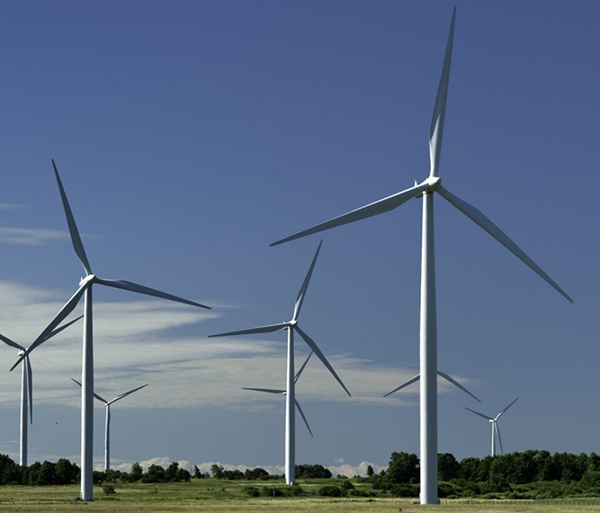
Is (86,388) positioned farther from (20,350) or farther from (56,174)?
(20,350)

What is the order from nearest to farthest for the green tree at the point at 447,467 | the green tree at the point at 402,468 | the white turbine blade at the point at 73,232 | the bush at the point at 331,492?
the white turbine blade at the point at 73,232, the bush at the point at 331,492, the green tree at the point at 402,468, the green tree at the point at 447,467

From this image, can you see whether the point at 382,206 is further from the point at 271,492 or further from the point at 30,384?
the point at 30,384

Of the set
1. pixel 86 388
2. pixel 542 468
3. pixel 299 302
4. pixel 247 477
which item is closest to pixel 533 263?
pixel 86 388

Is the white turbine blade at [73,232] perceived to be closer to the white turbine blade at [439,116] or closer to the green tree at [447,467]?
the white turbine blade at [439,116]

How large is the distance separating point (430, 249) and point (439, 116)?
12431mm

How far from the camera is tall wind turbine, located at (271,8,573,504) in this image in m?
69.2

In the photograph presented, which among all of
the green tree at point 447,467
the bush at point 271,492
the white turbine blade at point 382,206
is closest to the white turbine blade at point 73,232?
the bush at point 271,492

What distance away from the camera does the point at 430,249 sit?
7119 centimetres

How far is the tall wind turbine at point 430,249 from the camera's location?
227ft

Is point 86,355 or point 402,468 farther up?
point 86,355

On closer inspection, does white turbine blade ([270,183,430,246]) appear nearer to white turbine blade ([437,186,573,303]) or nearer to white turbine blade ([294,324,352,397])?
white turbine blade ([437,186,573,303])

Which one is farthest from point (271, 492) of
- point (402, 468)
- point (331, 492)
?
point (402, 468)

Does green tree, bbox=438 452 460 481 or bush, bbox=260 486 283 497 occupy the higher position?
bush, bbox=260 486 283 497

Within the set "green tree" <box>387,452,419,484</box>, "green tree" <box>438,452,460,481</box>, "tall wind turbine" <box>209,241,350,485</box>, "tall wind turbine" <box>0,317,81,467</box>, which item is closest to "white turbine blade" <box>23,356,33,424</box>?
"tall wind turbine" <box>0,317,81,467</box>
